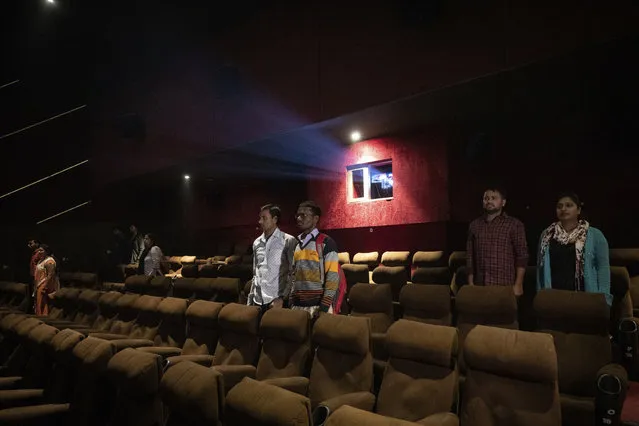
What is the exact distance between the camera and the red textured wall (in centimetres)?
627

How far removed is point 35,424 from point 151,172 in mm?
7623

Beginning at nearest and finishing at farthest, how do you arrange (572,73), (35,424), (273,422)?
(273,422) → (35,424) → (572,73)

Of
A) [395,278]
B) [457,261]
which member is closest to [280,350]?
[395,278]

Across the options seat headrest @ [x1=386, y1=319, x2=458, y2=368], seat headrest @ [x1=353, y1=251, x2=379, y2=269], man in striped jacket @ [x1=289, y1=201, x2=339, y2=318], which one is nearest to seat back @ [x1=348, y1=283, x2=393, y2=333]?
man in striped jacket @ [x1=289, y1=201, x2=339, y2=318]

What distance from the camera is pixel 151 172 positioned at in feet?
32.0

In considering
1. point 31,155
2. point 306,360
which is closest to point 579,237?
A: point 306,360

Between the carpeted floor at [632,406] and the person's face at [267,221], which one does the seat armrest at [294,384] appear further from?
the carpeted floor at [632,406]

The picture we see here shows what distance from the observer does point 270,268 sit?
366 cm

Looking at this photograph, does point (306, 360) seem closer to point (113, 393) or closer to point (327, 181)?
point (113, 393)

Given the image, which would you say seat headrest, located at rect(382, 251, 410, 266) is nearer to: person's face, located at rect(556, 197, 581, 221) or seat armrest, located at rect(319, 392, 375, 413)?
person's face, located at rect(556, 197, 581, 221)

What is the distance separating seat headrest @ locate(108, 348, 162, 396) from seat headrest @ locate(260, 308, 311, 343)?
32.3 inches

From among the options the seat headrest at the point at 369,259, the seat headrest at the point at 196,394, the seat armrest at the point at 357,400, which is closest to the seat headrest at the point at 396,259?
the seat headrest at the point at 369,259

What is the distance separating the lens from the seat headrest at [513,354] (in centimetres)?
192

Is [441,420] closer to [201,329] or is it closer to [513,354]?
[513,354]
